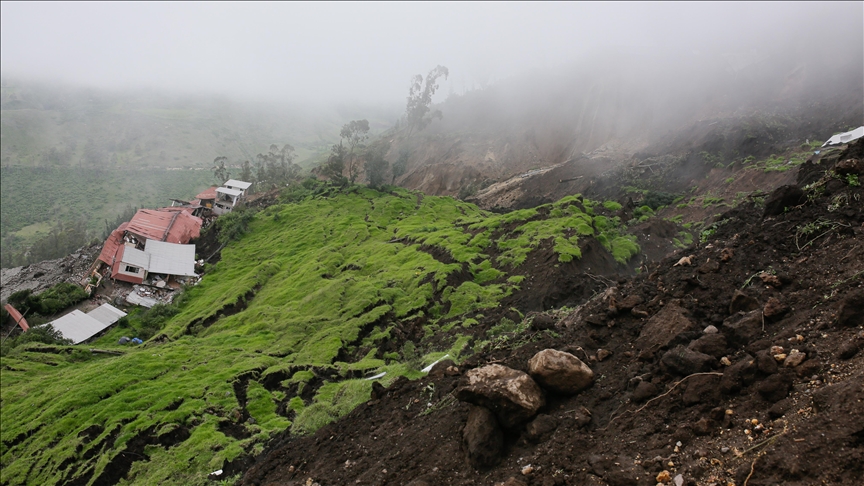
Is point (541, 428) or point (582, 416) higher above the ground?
point (582, 416)

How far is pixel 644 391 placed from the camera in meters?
7.11

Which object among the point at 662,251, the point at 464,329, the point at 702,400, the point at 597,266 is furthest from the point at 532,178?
the point at 702,400

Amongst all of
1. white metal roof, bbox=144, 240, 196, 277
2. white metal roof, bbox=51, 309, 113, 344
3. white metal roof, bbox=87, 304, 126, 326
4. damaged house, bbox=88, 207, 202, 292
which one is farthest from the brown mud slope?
damaged house, bbox=88, 207, 202, 292

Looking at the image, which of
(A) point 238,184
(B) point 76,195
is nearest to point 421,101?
(A) point 238,184

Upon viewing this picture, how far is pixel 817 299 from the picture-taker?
7.12 meters

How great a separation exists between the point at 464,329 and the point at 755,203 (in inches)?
464

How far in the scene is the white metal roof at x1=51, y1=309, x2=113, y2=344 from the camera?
32594mm

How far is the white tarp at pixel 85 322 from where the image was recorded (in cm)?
3272

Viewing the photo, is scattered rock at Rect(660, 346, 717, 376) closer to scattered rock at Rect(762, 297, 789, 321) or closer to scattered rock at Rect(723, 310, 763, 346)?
scattered rock at Rect(723, 310, 763, 346)

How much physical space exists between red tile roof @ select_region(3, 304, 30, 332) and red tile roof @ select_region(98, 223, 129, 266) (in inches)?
306

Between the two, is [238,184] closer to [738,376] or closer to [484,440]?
[484,440]

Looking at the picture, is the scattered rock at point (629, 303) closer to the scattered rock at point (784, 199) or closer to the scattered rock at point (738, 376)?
the scattered rock at point (738, 376)

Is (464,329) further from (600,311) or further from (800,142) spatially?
(800,142)

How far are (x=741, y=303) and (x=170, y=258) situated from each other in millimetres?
47119
